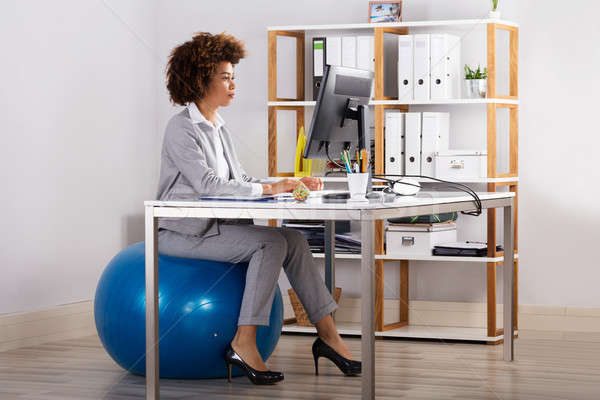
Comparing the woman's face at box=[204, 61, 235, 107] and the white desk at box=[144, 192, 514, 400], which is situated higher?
the woman's face at box=[204, 61, 235, 107]

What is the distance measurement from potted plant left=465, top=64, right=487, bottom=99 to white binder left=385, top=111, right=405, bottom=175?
316 mm

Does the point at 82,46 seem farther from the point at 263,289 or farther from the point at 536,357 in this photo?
the point at 536,357

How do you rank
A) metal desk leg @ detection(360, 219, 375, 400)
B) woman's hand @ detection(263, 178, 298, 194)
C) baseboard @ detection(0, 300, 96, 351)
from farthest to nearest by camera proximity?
baseboard @ detection(0, 300, 96, 351) < woman's hand @ detection(263, 178, 298, 194) < metal desk leg @ detection(360, 219, 375, 400)

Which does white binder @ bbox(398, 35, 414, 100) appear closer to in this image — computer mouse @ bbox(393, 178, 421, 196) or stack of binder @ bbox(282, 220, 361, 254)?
stack of binder @ bbox(282, 220, 361, 254)

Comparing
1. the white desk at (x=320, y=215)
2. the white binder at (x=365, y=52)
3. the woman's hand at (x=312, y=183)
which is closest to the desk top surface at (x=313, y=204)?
the white desk at (x=320, y=215)

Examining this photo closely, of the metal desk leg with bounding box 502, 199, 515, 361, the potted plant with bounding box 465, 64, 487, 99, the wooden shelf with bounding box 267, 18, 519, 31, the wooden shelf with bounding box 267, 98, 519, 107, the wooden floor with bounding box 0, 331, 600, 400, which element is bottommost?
the wooden floor with bounding box 0, 331, 600, 400

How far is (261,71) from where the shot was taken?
158 inches

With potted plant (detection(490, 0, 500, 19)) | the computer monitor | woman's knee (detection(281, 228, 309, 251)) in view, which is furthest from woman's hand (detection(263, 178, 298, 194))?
potted plant (detection(490, 0, 500, 19))

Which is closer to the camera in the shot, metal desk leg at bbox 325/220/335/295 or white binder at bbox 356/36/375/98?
metal desk leg at bbox 325/220/335/295

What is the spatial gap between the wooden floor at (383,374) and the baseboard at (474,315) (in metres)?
0.11

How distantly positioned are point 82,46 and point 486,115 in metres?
1.88

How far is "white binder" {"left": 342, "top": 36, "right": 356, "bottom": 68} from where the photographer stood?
363 centimetres

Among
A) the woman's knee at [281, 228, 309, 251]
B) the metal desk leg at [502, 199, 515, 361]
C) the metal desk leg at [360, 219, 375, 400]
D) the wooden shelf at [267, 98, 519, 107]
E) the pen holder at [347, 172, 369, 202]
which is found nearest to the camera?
the metal desk leg at [360, 219, 375, 400]

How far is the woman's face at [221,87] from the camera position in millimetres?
2891
